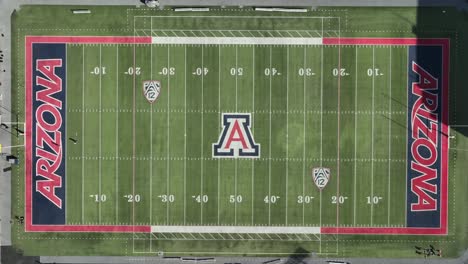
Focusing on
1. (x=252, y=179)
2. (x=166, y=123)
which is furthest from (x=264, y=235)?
(x=166, y=123)

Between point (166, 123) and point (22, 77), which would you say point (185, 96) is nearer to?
point (166, 123)

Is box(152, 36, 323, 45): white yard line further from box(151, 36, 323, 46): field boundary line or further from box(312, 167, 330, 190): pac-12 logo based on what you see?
box(312, 167, 330, 190): pac-12 logo

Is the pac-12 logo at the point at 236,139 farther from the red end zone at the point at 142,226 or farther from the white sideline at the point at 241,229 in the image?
the red end zone at the point at 142,226

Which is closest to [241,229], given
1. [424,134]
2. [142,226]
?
[142,226]

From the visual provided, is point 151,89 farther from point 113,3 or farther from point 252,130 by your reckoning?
point 252,130

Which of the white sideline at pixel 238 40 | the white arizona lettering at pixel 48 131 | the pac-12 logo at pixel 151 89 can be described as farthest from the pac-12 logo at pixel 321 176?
the white arizona lettering at pixel 48 131
